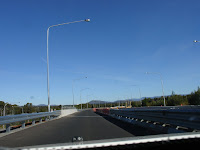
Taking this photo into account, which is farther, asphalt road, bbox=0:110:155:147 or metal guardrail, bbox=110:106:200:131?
asphalt road, bbox=0:110:155:147

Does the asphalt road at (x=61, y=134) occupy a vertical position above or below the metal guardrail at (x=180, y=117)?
below

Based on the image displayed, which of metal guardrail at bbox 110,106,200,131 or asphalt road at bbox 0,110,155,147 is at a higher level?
metal guardrail at bbox 110,106,200,131

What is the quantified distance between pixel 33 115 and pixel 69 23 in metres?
13.9

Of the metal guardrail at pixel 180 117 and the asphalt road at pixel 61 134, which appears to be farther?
the asphalt road at pixel 61 134

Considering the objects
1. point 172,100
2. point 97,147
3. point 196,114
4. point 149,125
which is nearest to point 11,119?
point 149,125

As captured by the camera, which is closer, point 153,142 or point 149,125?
point 153,142

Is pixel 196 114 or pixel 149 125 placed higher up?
pixel 196 114

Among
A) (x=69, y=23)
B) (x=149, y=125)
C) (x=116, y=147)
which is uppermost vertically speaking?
(x=69, y=23)

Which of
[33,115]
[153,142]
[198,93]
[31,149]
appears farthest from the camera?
[198,93]

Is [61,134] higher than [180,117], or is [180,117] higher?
[180,117]

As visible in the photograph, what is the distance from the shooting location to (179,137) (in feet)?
10.1

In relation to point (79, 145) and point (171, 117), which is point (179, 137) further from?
point (171, 117)

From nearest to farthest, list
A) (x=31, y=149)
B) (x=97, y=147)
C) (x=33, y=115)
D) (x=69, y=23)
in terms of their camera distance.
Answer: (x=31, y=149) < (x=97, y=147) < (x=33, y=115) < (x=69, y=23)

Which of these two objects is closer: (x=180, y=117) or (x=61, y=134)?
(x=180, y=117)
